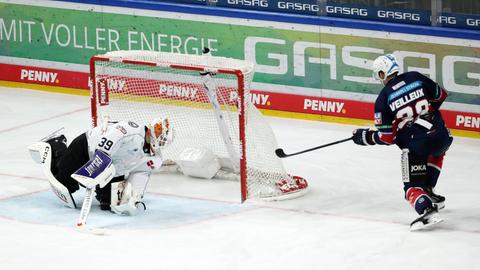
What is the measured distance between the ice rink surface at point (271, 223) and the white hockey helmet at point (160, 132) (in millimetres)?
602

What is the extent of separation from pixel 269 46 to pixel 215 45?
0.66 meters

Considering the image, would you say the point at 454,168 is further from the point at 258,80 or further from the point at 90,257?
the point at 90,257

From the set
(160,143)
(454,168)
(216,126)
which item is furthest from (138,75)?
(454,168)

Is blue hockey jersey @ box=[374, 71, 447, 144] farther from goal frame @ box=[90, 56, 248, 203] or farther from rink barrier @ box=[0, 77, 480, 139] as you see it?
rink barrier @ box=[0, 77, 480, 139]

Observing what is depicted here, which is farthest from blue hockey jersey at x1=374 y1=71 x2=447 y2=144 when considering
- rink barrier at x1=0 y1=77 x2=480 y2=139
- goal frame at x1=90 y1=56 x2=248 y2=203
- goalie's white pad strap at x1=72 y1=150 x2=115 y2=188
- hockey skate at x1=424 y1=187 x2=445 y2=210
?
rink barrier at x1=0 y1=77 x2=480 y2=139

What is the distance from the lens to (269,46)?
14031mm

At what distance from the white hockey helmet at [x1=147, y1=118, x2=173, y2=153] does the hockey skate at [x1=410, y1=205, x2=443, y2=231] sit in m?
2.17

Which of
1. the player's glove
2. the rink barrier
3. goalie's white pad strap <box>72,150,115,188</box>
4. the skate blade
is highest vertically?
the player's glove

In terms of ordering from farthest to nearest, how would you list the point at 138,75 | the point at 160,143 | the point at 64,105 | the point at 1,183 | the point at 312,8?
1. the point at 64,105
2. the point at 312,8
3. the point at 138,75
4. the point at 1,183
5. the point at 160,143

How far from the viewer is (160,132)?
1070 centimetres

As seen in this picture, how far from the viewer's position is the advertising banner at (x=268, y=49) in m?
13.1

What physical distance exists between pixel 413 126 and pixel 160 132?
2.07 meters

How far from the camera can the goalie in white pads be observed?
10633 mm

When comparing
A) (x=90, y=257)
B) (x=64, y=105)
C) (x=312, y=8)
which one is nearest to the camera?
(x=90, y=257)
